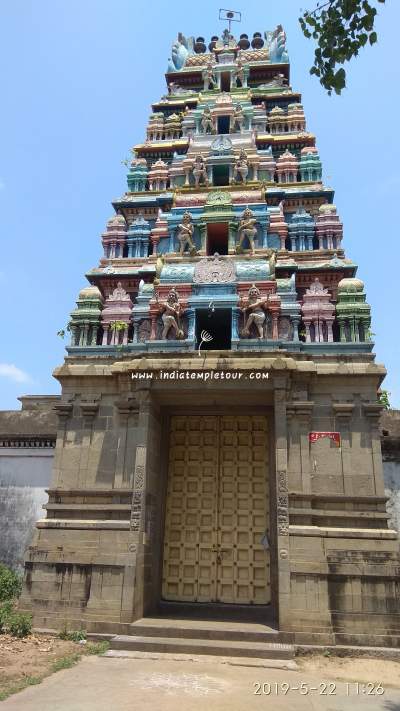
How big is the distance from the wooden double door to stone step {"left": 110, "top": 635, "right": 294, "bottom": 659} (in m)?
3.28

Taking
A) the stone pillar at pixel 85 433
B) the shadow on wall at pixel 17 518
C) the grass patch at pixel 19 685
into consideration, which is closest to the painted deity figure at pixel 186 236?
the stone pillar at pixel 85 433

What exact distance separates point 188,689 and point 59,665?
2.65 m

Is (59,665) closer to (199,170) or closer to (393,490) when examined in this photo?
(393,490)

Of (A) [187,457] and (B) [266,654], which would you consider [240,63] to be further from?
(B) [266,654]

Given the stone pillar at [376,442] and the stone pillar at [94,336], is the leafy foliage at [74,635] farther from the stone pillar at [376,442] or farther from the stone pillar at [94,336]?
the stone pillar at [94,336]

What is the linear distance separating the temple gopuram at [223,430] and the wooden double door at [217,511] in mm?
44

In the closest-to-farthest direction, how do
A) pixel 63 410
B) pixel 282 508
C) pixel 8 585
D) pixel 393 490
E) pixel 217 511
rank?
pixel 282 508 → pixel 63 410 → pixel 8 585 → pixel 217 511 → pixel 393 490

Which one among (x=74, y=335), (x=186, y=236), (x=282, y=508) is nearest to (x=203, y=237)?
(x=186, y=236)

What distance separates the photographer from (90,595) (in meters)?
12.6

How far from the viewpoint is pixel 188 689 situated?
8.94 meters

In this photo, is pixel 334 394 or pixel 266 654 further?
pixel 334 394

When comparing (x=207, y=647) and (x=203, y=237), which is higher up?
(x=203, y=237)

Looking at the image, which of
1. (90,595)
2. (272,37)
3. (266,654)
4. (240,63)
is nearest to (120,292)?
(90,595)

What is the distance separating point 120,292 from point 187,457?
5.78 metres
